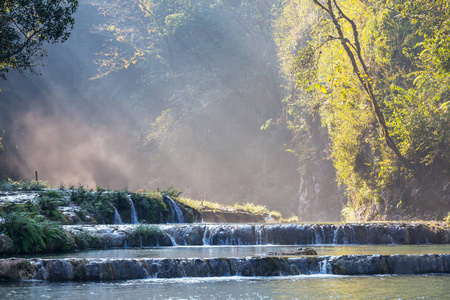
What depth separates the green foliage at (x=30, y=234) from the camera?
1454 centimetres

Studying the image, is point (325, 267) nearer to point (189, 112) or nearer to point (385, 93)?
point (385, 93)

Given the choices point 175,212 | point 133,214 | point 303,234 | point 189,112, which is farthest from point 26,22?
point 189,112

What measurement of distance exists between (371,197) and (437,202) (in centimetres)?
417

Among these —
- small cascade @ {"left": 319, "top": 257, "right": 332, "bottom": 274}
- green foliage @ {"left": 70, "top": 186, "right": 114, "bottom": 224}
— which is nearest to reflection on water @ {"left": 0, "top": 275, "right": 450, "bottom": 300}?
small cascade @ {"left": 319, "top": 257, "right": 332, "bottom": 274}

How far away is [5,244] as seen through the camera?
14078mm

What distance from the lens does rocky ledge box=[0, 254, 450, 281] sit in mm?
11492

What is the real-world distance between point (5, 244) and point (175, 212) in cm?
1377

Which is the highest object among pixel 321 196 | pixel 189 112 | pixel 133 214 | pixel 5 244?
pixel 189 112

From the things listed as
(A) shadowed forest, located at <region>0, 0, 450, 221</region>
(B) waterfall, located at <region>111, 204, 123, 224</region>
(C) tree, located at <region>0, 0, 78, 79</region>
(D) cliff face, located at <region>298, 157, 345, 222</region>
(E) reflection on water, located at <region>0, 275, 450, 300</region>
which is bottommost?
(E) reflection on water, located at <region>0, 275, 450, 300</region>

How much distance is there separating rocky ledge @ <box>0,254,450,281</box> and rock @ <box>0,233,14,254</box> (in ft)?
9.22

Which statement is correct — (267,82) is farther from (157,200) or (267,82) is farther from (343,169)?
(157,200)

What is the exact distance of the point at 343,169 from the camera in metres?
29.0

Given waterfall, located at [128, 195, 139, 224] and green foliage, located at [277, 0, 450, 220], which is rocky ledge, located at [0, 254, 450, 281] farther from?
waterfall, located at [128, 195, 139, 224]

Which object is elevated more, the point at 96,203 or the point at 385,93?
the point at 385,93
